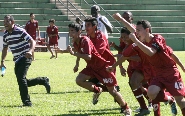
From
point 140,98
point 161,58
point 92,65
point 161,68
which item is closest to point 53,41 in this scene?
point 92,65

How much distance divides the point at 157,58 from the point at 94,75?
2.23 metres

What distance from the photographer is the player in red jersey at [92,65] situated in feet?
31.3

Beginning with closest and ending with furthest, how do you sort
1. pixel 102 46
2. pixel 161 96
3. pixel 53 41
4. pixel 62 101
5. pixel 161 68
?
pixel 161 68 < pixel 161 96 < pixel 102 46 < pixel 62 101 < pixel 53 41

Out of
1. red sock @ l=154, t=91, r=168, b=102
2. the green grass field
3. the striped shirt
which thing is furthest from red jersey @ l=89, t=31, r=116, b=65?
red sock @ l=154, t=91, r=168, b=102

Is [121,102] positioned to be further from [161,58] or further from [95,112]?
[161,58]

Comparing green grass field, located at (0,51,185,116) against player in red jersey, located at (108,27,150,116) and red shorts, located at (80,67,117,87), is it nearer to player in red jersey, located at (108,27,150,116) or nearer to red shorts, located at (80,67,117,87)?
player in red jersey, located at (108,27,150,116)

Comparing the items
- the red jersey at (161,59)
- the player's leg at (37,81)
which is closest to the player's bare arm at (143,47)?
the red jersey at (161,59)

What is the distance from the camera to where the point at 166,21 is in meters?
39.2

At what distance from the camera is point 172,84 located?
26.2 ft

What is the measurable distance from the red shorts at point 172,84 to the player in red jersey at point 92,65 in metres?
1.45

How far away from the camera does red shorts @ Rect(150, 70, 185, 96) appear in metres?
7.98

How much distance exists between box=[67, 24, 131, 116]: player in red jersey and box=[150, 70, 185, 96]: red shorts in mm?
1450

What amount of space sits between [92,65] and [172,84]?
2.29m

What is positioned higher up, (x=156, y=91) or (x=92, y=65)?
(x=156, y=91)
